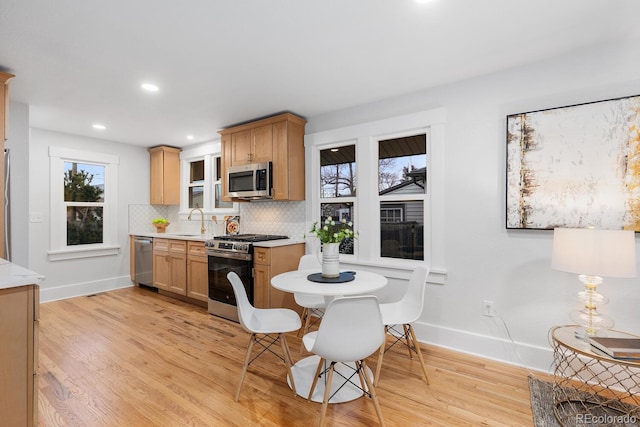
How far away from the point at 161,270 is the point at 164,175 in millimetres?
1655

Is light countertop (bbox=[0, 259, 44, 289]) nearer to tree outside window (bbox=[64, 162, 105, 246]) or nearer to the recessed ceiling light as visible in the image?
the recessed ceiling light

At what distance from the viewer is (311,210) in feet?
12.5

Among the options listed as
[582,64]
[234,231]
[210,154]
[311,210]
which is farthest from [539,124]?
[210,154]

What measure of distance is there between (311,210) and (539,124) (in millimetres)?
2350

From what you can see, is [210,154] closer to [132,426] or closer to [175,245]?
[175,245]

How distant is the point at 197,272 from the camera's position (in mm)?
4125

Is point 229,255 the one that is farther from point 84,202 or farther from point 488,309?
point 84,202

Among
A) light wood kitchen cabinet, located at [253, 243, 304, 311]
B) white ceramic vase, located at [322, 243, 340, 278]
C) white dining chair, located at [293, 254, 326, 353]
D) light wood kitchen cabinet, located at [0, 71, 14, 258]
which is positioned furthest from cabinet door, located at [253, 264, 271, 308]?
light wood kitchen cabinet, located at [0, 71, 14, 258]

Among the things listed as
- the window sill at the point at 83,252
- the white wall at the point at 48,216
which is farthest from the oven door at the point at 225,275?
the window sill at the point at 83,252

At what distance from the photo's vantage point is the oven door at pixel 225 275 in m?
3.49

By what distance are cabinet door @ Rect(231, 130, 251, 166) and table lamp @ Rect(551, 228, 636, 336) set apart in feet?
10.8

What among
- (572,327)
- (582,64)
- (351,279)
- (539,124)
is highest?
(582,64)

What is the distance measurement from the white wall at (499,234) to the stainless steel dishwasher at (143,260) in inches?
159

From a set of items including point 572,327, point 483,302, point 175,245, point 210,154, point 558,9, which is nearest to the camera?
point 558,9
